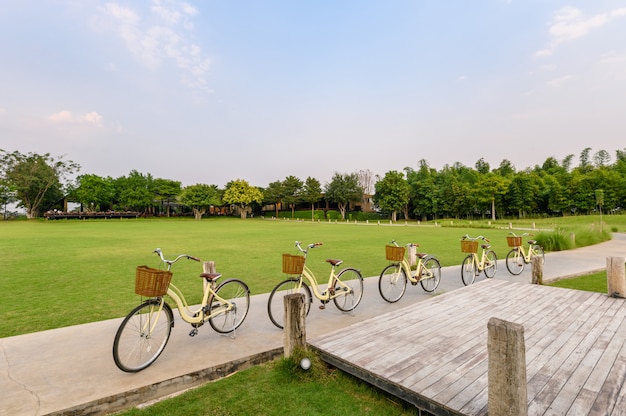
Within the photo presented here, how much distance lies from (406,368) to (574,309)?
353cm

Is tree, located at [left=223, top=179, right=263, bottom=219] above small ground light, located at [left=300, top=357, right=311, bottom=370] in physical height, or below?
above

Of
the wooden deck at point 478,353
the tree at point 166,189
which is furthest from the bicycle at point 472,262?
the tree at point 166,189

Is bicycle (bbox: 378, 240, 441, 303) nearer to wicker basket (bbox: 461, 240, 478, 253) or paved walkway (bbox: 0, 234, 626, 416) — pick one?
paved walkway (bbox: 0, 234, 626, 416)

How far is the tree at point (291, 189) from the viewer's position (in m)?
60.5

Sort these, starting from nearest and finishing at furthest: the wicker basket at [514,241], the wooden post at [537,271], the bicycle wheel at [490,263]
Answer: the wooden post at [537,271] → the bicycle wheel at [490,263] → the wicker basket at [514,241]

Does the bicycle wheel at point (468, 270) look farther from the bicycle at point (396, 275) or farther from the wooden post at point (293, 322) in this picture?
the wooden post at point (293, 322)

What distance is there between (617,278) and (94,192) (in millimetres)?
63339

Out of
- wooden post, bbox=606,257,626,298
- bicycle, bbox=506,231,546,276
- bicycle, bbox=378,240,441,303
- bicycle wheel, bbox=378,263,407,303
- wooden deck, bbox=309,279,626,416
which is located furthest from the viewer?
bicycle, bbox=506,231,546,276

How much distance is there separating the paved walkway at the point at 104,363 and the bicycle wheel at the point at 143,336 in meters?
0.12

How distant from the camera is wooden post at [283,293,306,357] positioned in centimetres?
317

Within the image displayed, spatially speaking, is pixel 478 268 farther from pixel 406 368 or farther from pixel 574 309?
pixel 406 368

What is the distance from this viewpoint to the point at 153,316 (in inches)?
129

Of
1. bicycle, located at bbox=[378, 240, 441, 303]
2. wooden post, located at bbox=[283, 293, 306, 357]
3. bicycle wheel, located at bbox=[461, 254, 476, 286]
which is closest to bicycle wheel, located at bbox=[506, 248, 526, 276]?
bicycle wheel, located at bbox=[461, 254, 476, 286]

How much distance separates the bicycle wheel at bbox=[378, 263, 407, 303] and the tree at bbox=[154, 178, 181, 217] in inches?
2413
